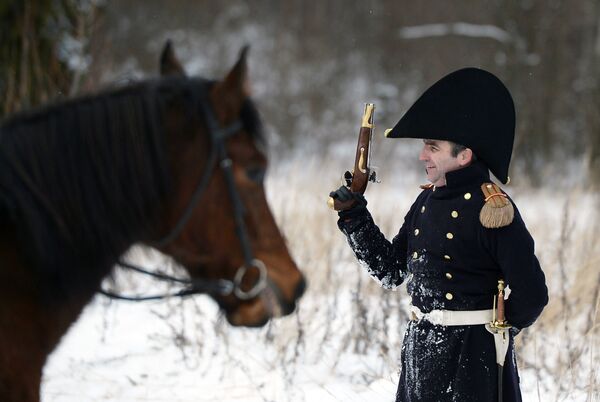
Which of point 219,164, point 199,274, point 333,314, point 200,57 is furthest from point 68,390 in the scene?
point 200,57

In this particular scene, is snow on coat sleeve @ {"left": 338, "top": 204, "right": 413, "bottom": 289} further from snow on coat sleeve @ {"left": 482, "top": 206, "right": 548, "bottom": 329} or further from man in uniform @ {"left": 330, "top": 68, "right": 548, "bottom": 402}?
snow on coat sleeve @ {"left": 482, "top": 206, "right": 548, "bottom": 329}

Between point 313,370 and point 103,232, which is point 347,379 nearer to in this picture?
point 313,370

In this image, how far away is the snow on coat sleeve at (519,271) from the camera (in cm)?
207

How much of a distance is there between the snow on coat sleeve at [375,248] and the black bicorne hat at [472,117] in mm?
389

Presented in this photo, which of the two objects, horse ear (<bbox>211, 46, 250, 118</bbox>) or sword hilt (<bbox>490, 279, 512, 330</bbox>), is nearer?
horse ear (<bbox>211, 46, 250, 118</bbox>)

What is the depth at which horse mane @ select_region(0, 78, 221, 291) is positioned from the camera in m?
1.76

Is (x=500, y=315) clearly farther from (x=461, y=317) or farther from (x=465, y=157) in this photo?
(x=465, y=157)

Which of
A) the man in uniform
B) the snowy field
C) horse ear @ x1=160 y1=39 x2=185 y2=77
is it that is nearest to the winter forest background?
the snowy field

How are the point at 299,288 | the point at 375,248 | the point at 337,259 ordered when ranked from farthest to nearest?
the point at 337,259 < the point at 375,248 < the point at 299,288

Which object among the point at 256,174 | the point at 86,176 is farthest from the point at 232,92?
the point at 86,176

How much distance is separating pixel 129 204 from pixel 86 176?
0.14m

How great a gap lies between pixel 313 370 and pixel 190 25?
20512 mm

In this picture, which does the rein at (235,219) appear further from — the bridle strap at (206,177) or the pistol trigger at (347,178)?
the pistol trigger at (347,178)

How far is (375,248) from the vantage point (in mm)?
2494
